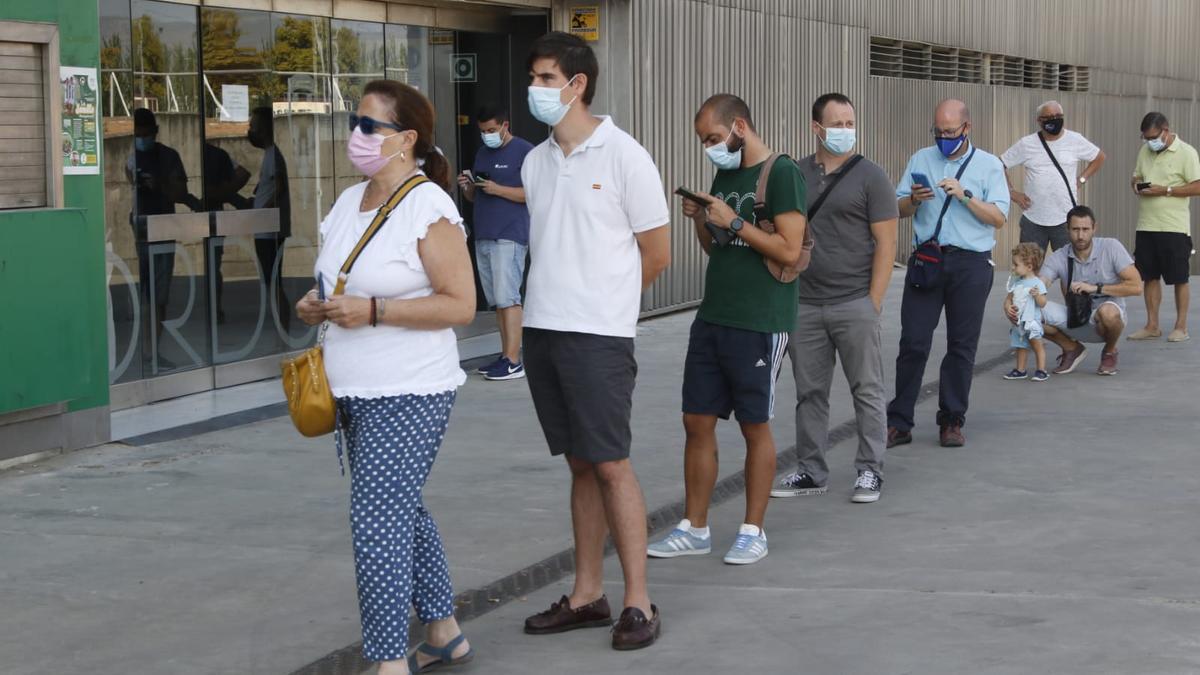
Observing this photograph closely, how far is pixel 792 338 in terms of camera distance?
7.78 meters

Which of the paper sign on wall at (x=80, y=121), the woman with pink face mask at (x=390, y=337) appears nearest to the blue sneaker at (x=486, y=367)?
the paper sign on wall at (x=80, y=121)

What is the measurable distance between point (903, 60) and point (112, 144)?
13856 millimetres

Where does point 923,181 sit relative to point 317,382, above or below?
above

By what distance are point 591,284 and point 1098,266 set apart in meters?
7.36

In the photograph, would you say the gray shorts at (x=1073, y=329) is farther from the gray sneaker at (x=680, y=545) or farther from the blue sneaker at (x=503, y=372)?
the gray sneaker at (x=680, y=545)

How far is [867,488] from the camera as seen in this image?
7664 mm

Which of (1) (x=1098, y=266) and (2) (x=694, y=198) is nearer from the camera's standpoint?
(2) (x=694, y=198)

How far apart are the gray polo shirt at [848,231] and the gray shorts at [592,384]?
2.44m

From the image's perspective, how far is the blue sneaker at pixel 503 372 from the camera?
1110cm

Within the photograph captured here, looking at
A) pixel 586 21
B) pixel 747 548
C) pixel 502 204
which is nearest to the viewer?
pixel 747 548

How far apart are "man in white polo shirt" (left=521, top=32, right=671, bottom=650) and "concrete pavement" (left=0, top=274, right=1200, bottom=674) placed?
441 millimetres

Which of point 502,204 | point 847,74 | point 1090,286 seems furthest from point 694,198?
point 847,74

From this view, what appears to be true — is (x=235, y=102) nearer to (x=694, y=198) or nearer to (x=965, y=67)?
(x=694, y=198)

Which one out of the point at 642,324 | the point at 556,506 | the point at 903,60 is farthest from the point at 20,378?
the point at 903,60
